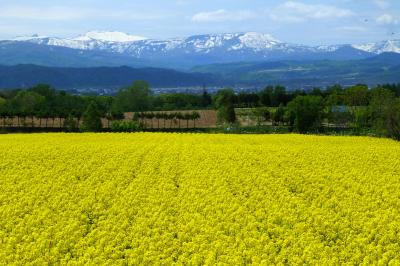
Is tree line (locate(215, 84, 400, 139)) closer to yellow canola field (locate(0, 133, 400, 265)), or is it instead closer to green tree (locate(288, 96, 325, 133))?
green tree (locate(288, 96, 325, 133))

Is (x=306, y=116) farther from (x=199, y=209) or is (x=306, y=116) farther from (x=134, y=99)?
(x=134, y=99)

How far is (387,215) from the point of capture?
1880cm

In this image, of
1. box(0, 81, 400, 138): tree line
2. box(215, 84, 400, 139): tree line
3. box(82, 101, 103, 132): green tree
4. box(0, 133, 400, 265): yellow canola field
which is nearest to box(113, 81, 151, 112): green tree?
box(0, 81, 400, 138): tree line

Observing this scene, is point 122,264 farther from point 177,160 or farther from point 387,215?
point 177,160

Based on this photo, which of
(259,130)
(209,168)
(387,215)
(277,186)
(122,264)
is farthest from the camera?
(259,130)

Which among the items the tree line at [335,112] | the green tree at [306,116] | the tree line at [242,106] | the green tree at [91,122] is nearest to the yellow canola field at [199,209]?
the tree line at [335,112]

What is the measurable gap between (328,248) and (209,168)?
12600 mm

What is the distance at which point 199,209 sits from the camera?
66.6 feet

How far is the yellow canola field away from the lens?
15.9 meters

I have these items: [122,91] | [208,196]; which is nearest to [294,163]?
[208,196]

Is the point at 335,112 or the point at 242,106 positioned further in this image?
the point at 242,106

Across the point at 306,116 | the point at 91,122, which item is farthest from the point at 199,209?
the point at 306,116

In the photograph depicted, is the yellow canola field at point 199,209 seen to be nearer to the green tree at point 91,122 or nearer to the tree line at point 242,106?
the tree line at point 242,106

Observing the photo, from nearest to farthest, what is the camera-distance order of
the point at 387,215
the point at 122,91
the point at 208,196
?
the point at 387,215
the point at 208,196
the point at 122,91
